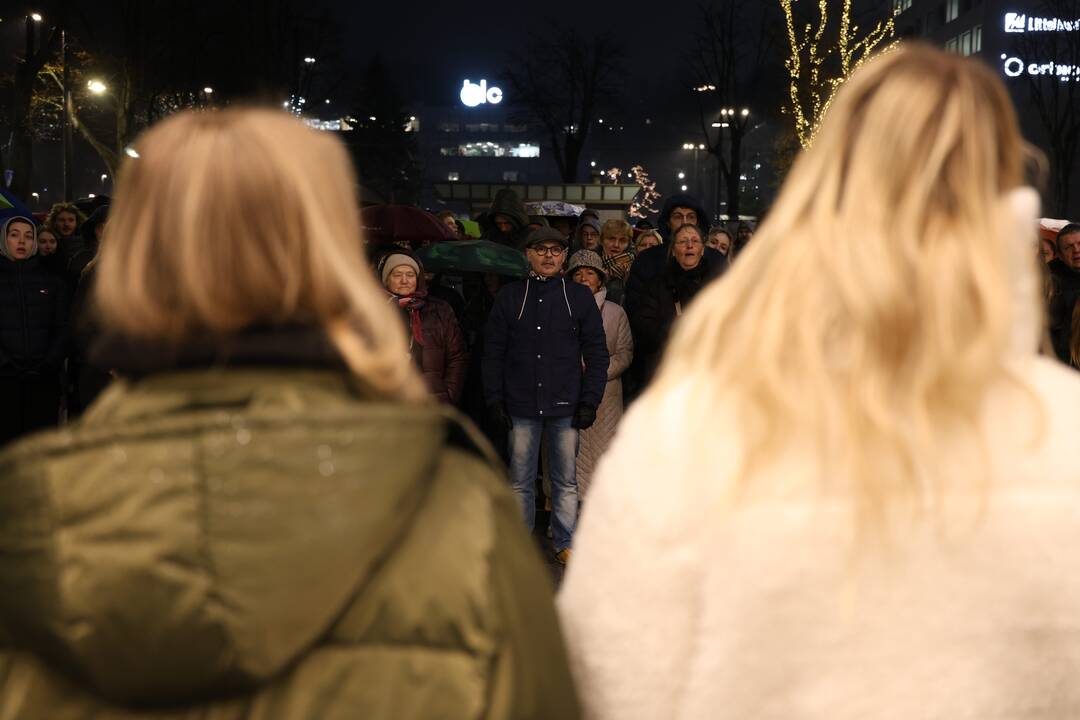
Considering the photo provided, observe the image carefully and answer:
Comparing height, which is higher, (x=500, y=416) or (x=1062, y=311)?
(x=1062, y=311)

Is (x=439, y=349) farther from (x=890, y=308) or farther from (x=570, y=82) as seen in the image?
(x=570, y=82)

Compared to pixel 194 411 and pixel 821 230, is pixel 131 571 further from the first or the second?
pixel 821 230

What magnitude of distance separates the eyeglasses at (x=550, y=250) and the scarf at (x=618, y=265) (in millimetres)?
3436

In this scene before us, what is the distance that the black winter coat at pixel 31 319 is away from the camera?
33.9ft

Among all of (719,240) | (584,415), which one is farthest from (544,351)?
(719,240)

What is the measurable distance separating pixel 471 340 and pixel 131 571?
29.5 ft

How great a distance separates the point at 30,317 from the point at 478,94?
156 m

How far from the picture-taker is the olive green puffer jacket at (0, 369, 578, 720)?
5.96 feet

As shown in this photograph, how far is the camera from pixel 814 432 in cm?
215

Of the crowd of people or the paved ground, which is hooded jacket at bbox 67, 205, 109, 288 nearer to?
the paved ground

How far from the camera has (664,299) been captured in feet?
31.2

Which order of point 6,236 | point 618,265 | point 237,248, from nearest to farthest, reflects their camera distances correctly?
point 237,248, point 6,236, point 618,265

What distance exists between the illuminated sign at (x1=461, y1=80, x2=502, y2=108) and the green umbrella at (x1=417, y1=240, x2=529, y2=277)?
15332 cm

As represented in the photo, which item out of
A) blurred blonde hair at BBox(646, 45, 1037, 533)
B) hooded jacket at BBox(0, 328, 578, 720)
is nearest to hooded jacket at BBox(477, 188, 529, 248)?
blurred blonde hair at BBox(646, 45, 1037, 533)
